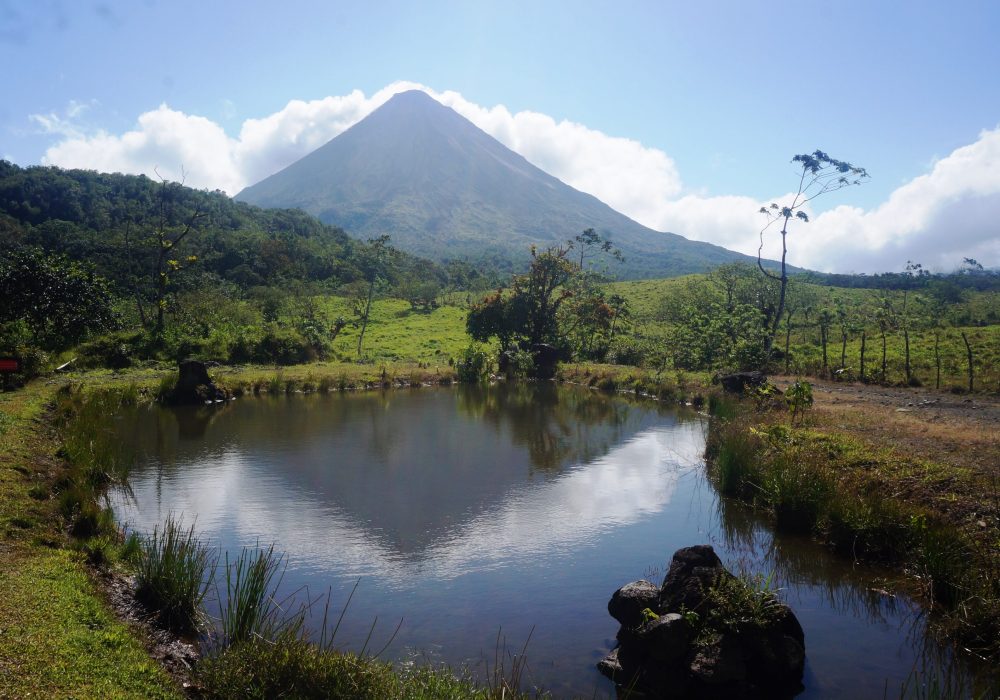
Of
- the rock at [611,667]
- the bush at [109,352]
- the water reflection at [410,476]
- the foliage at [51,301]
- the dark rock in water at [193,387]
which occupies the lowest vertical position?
the rock at [611,667]

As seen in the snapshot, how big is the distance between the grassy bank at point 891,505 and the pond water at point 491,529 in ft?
1.08

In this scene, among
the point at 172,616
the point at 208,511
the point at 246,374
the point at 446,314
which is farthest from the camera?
the point at 446,314

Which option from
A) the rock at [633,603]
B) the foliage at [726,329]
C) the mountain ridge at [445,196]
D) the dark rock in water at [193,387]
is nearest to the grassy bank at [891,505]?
the rock at [633,603]

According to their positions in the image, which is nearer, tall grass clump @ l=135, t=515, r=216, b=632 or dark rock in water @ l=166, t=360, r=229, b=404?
tall grass clump @ l=135, t=515, r=216, b=632

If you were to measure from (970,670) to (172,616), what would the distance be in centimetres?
688

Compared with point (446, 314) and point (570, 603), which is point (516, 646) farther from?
point (446, 314)

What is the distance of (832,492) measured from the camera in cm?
823

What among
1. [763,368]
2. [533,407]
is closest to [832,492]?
[533,407]

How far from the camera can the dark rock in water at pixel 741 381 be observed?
58.0ft

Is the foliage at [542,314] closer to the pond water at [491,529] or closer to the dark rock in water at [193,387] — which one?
the dark rock in water at [193,387]

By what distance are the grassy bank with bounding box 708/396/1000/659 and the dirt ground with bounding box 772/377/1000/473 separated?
34 cm

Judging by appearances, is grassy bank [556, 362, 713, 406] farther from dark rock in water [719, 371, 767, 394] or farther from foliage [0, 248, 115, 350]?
foliage [0, 248, 115, 350]

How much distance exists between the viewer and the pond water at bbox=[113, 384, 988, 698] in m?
5.84

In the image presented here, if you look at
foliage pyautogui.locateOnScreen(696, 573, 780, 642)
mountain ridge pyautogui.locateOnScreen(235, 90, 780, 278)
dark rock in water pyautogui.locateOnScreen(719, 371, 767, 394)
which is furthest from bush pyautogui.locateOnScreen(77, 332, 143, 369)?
mountain ridge pyautogui.locateOnScreen(235, 90, 780, 278)
